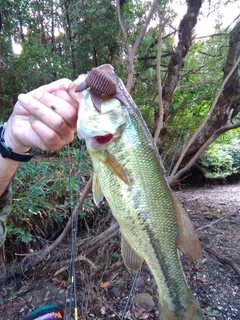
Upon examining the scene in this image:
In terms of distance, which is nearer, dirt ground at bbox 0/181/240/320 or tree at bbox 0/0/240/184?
dirt ground at bbox 0/181/240/320

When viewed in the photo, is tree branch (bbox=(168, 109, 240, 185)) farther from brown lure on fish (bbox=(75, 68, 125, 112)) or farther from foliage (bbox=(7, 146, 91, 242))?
brown lure on fish (bbox=(75, 68, 125, 112))

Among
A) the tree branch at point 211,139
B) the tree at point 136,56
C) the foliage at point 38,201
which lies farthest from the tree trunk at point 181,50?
the foliage at point 38,201

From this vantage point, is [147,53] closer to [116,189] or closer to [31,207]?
[31,207]

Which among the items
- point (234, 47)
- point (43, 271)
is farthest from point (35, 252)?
point (234, 47)

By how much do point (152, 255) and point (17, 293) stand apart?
8.15ft

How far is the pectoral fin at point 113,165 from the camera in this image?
123 cm

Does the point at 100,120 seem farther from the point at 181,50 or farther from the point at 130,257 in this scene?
the point at 181,50

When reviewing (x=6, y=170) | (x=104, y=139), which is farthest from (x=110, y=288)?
(x=104, y=139)

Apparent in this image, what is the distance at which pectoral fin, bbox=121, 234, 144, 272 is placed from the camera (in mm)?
1348

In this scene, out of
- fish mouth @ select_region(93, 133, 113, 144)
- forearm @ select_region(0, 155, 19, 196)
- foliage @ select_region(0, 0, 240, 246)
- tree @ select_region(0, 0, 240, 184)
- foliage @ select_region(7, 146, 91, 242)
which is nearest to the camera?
fish mouth @ select_region(93, 133, 113, 144)

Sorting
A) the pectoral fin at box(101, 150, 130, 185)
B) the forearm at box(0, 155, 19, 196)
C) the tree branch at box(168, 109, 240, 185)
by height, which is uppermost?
the forearm at box(0, 155, 19, 196)

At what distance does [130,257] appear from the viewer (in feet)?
4.46

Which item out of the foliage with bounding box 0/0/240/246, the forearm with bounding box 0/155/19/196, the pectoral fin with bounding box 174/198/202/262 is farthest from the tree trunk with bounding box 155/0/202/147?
the pectoral fin with bounding box 174/198/202/262

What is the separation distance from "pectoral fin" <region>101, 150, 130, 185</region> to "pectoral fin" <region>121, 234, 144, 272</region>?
0.34 metres
